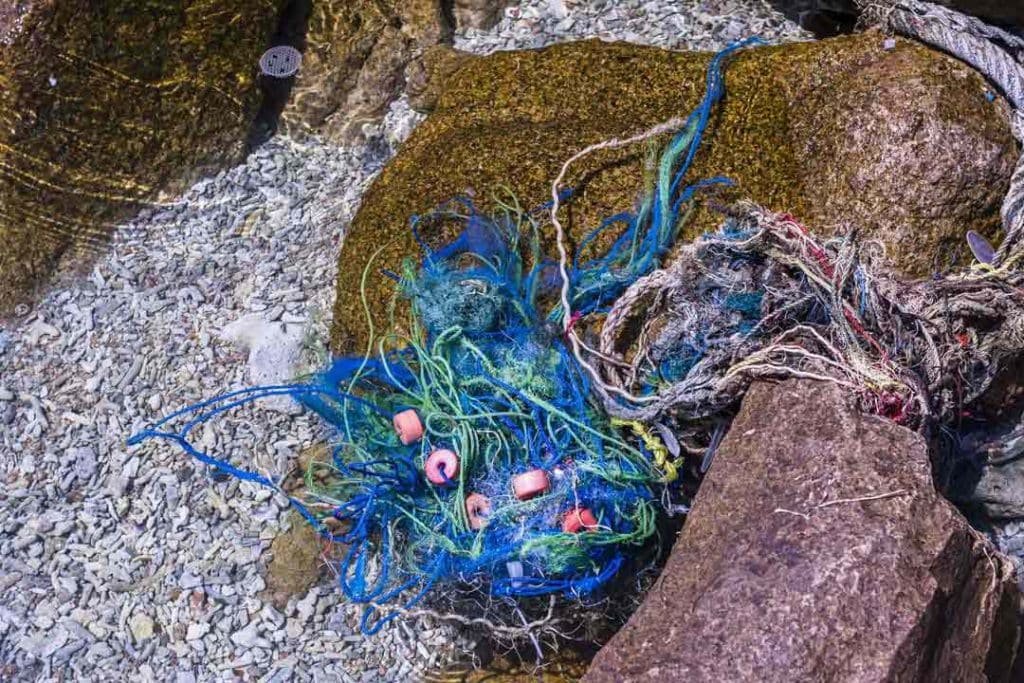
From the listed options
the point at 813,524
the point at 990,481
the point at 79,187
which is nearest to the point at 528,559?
the point at 813,524

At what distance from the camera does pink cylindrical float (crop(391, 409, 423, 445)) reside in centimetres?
361

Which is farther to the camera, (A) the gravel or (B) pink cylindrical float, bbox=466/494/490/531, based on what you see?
(A) the gravel

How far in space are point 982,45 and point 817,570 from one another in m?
2.54

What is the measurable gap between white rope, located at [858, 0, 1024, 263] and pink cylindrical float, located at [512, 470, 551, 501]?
1.94m

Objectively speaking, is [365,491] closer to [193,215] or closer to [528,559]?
[528,559]

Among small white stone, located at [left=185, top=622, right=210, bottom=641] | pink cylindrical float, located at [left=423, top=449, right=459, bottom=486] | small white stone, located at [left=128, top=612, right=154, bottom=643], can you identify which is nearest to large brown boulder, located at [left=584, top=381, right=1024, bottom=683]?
pink cylindrical float, located at [left=423, top=449, right=459, bottom=486]

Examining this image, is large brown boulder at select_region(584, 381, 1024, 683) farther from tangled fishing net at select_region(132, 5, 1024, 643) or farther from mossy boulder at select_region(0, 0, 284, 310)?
mossy boulder at select_region(0, 0, 284, 310)

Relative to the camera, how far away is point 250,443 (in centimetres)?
447

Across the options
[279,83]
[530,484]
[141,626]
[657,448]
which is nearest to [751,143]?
[657,448]

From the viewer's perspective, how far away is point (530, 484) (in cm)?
344

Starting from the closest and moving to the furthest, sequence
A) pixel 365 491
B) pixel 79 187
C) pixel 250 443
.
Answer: pixel 365 491, pixel 250 443, pixel 79 187

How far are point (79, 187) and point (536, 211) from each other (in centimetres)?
264

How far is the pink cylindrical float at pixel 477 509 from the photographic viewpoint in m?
3.51

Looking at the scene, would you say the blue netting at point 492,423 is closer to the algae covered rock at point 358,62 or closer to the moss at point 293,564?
the moss at point 293,564
